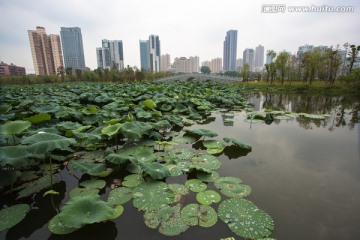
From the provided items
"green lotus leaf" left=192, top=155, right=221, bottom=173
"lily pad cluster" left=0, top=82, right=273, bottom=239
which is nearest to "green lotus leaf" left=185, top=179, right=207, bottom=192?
"lily pad cluster" left=0, top=82, right=273, bottom=239

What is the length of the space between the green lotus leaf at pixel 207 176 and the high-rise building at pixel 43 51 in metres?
70.3

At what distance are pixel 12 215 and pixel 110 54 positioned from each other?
103616mm

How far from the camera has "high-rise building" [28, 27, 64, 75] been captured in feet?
202

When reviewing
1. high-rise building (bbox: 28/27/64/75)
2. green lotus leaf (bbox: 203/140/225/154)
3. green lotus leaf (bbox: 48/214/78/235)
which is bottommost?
green lotus leaf (bbox: 48/214/78/235)

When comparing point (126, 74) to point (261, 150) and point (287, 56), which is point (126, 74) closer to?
point (287, 56)

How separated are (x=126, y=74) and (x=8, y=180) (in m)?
37.3

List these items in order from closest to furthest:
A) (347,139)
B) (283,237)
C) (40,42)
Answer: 1. (283,237)
2. (347,139)
3. (40,42)

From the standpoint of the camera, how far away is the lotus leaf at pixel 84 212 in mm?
1793

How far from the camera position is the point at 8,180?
261 centimetres

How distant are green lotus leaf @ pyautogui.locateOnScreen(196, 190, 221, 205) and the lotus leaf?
109 cm

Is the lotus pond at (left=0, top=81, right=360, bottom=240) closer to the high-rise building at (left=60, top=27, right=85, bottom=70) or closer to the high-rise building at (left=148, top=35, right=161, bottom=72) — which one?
the high-rise building at (left=60, top=27, right=85, bottom=70)

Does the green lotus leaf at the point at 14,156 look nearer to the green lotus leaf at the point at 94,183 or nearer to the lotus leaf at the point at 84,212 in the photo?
the green lotus leaf at the point at 94,183

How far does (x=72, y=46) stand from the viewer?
90250 mm

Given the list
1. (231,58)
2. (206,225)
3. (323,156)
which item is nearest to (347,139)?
(323,156)
